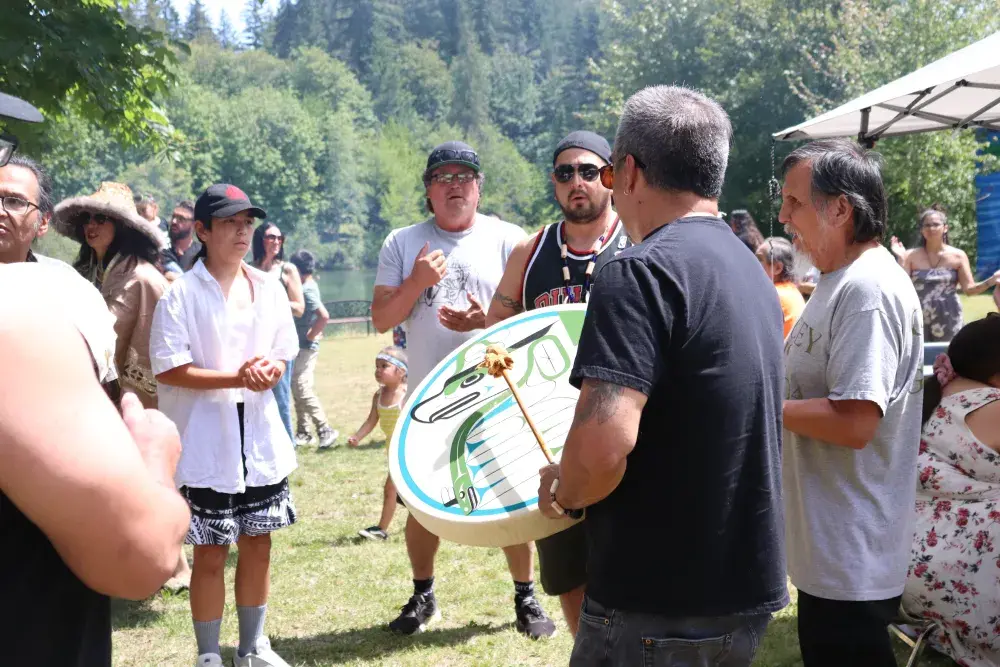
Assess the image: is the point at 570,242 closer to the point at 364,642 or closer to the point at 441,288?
the point at 441,288

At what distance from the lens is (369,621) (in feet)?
15.4

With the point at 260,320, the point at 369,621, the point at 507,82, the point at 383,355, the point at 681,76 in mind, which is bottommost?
the point at 369,621

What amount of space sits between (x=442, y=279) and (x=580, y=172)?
99cm

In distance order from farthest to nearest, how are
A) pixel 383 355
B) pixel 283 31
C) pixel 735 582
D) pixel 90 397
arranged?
pixel 283 31 → pixel 383 355 → pixel 735 582 → pixel 90 397

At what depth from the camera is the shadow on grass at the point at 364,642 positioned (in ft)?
14.0

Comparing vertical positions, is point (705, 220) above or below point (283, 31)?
below

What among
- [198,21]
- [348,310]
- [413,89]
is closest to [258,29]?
[198,21]

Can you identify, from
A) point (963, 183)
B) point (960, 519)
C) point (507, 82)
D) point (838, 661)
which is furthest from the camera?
point (507, 82)

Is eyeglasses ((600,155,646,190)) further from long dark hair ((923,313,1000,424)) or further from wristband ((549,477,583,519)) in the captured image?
long dark hair ((923,313,1000,424))

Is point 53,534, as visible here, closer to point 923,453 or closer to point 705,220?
point 705,220

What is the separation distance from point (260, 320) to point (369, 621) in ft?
5.34

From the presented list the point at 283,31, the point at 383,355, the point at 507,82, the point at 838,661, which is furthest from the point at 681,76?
the point at 283,31

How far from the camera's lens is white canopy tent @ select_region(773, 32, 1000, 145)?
4414 mm

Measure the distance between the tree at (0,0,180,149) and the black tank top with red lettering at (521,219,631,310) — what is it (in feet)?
12.1
